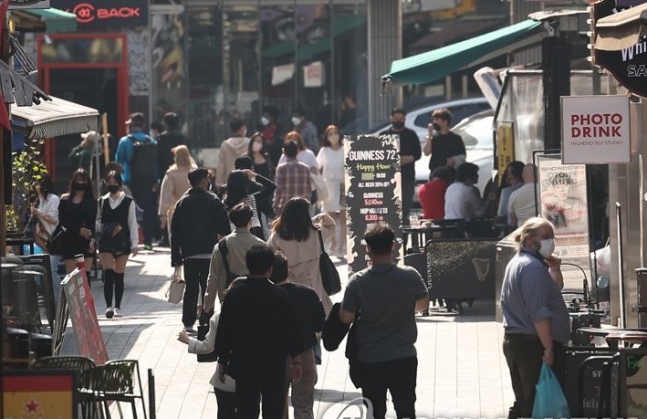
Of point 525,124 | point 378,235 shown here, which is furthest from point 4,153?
point 525,124

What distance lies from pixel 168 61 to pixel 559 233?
1863cm

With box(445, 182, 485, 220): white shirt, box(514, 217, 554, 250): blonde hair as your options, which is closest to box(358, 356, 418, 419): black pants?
box(514, 217, 554, 250): blonde hair

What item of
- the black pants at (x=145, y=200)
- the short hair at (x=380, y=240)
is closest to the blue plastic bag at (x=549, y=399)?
the short hair at (x=380, y=240)

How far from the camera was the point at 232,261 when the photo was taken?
512 inches

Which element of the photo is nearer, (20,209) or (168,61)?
(20,209)

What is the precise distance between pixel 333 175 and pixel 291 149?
2.19 meters

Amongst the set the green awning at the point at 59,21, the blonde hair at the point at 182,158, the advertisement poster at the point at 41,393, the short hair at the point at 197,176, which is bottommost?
the advertisement poster at the point at 41,393

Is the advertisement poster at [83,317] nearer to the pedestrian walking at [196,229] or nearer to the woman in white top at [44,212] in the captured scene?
the pedestrian walking at [196,229]

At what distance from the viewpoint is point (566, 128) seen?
13125 mm

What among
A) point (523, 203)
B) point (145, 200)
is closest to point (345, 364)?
point (523, 203)

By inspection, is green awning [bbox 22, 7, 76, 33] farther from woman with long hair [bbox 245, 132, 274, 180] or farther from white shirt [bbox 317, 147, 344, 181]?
white shirt [bbox 317, 147, 344, 181]

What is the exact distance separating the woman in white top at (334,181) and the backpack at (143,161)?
267 cm

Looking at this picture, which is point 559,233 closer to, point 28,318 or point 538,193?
point 538,193

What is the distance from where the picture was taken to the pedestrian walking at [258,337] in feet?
31.2
